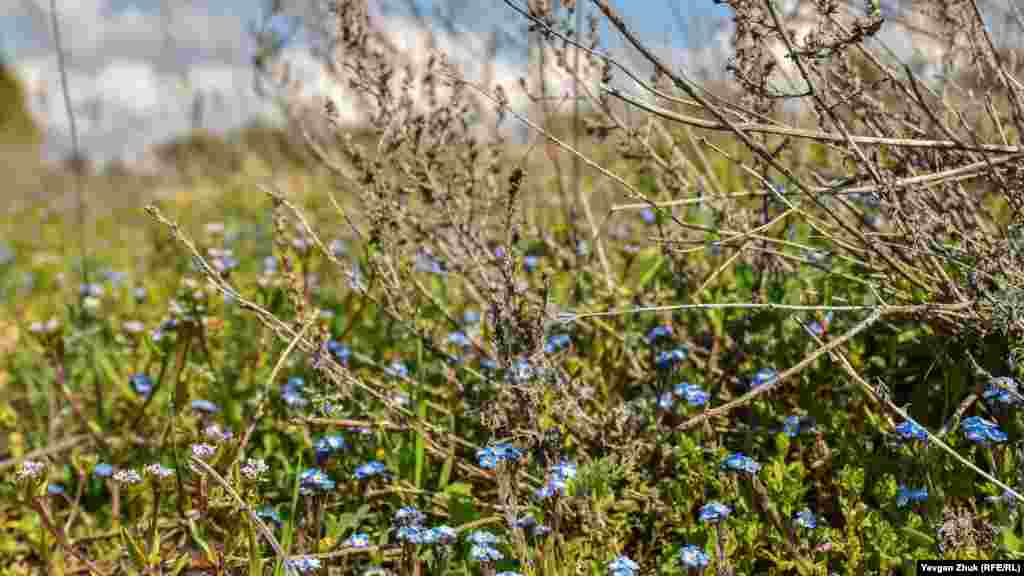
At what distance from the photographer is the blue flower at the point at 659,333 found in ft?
8.04

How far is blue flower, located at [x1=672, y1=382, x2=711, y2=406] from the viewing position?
219cm

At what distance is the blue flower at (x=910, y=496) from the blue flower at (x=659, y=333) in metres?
0.77

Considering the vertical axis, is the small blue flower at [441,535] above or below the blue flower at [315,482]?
below

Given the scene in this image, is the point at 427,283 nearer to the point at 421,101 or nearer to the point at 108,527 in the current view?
the point at 421,101

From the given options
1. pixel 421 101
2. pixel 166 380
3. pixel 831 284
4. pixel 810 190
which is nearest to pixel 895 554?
pixel 810 190

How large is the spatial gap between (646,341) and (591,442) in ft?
1.37

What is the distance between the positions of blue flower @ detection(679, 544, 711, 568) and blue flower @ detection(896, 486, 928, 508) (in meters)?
0.44

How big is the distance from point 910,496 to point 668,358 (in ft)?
2.20

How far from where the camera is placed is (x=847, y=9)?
227 cm

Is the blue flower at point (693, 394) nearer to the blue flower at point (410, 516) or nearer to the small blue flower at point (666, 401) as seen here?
the small blue flower at point (666, 401)

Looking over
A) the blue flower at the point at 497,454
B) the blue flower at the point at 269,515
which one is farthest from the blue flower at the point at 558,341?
the blue flower at the point at 269,515

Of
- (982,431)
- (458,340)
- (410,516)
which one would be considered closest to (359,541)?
(410,516)

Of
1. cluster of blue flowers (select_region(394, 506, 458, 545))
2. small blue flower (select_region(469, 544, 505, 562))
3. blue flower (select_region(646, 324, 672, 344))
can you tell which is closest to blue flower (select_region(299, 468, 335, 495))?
cluster of blue flowers (select_region(394, 506, 458, 545))

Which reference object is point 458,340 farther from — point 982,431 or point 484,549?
point 982,431
